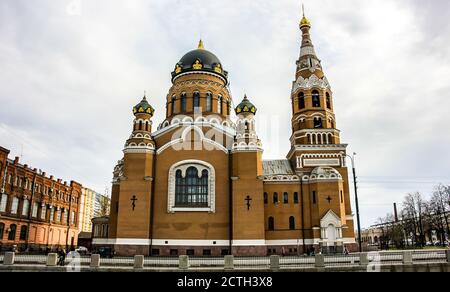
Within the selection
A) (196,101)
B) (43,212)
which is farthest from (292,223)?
(43,212)

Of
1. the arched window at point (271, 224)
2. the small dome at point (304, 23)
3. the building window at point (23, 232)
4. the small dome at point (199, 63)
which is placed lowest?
the building window at point (23, 232)

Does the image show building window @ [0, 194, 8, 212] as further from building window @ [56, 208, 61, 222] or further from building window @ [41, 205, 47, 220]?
building window @ [56, 208, 61, 222]

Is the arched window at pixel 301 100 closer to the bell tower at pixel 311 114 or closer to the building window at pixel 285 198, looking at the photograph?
the bell tower at pixel 311 114

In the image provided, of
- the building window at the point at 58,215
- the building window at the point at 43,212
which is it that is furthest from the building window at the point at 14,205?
the building window at the point at 58,215

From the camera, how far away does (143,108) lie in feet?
115

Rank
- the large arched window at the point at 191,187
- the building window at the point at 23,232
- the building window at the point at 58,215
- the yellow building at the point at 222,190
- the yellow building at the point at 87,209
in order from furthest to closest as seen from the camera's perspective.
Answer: the yellow building at the point at 87,209, the building window at the point at 58,215, the building window at the point at 23,232, the large arched window at the point at 191,187, the yellow building at the point at 222,190

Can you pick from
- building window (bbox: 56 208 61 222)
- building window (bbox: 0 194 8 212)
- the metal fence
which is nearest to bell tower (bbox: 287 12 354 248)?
the metal fence

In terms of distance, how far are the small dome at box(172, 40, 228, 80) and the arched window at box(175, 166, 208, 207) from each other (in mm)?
13383

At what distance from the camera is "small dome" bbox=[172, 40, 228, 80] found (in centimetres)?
4009

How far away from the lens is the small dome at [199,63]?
132ft

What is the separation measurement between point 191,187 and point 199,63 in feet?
51.5

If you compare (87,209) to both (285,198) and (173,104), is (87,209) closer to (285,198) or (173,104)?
(173,104)

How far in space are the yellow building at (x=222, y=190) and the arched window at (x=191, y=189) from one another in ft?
0.31
